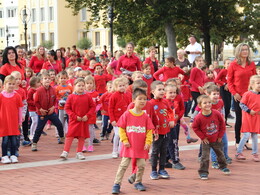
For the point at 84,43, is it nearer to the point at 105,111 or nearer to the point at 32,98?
the point at 32,98

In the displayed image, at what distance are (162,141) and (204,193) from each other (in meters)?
1.37

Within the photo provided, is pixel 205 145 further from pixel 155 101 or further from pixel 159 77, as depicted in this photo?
pixel 159 77

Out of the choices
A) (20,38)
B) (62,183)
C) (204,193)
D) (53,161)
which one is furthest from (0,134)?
(20,38)

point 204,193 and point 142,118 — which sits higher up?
point 142,118

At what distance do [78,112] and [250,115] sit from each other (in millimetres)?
3022

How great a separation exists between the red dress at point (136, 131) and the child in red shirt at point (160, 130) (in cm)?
75

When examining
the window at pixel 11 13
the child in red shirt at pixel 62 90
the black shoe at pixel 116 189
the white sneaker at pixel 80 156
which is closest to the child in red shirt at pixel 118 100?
Result: the white sneaker at pixel 80 156

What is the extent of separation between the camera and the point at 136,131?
7.94 metres

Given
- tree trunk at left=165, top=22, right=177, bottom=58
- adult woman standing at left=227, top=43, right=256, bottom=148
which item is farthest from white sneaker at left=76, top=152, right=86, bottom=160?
tree trunk at left=165, top=22, right=177, bottom=58

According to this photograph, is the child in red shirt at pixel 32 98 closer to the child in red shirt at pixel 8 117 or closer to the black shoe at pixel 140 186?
the child in red shirt at pixel 8 117

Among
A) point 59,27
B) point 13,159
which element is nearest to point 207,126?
point 13,159

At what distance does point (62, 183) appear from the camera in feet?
27.8

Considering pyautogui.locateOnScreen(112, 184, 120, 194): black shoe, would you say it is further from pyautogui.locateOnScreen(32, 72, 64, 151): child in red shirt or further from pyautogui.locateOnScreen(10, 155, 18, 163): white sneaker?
pyautogui.locateOnScreen(32, 72, 64, 151): child in red shirt

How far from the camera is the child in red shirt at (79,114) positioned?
10547mm
